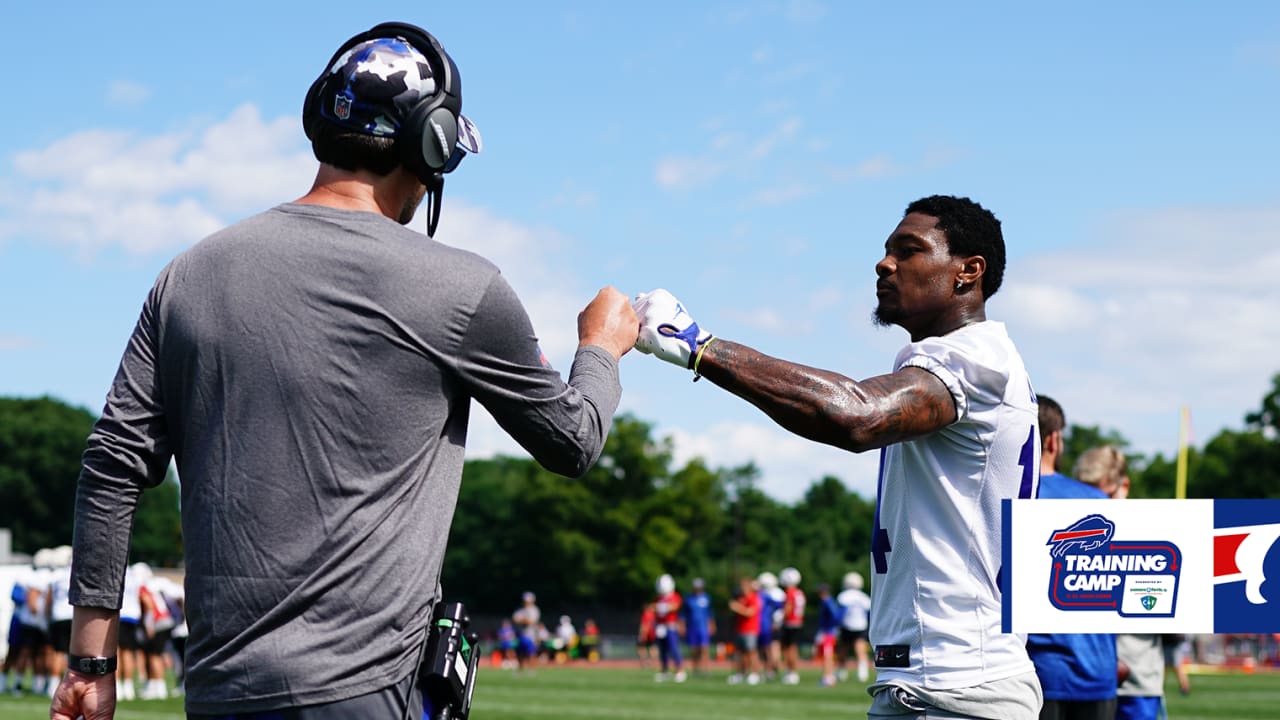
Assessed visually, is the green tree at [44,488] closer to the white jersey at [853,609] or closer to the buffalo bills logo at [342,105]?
the white jersey at [853,609]

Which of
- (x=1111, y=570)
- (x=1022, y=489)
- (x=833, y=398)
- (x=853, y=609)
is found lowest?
(x=1111, y=570)

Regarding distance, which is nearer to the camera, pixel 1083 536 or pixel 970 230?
pixel 1083 536

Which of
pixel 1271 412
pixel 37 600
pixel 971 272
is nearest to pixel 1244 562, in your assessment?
pixel 971 272

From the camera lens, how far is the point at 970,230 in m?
4.33

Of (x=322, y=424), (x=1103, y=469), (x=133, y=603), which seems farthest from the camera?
(x=133, y=603)

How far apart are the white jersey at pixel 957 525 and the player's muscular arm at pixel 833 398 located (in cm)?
10

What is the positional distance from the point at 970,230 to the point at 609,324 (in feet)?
5.10

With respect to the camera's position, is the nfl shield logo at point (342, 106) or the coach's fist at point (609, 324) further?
the coach's fist at point (609, 324)

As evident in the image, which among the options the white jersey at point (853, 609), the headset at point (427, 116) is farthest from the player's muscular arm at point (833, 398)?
the white jersey at point (853, 609)

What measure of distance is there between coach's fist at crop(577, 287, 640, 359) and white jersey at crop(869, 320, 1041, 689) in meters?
1.02

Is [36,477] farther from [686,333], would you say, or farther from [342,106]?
[342,106]

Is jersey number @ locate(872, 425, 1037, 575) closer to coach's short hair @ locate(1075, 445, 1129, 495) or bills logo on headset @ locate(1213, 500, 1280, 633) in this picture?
bills logo on headset @ locate(1213, 500, 1280, 633)

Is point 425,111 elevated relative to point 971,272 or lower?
lower

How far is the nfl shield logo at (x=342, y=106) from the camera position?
9.41ft
